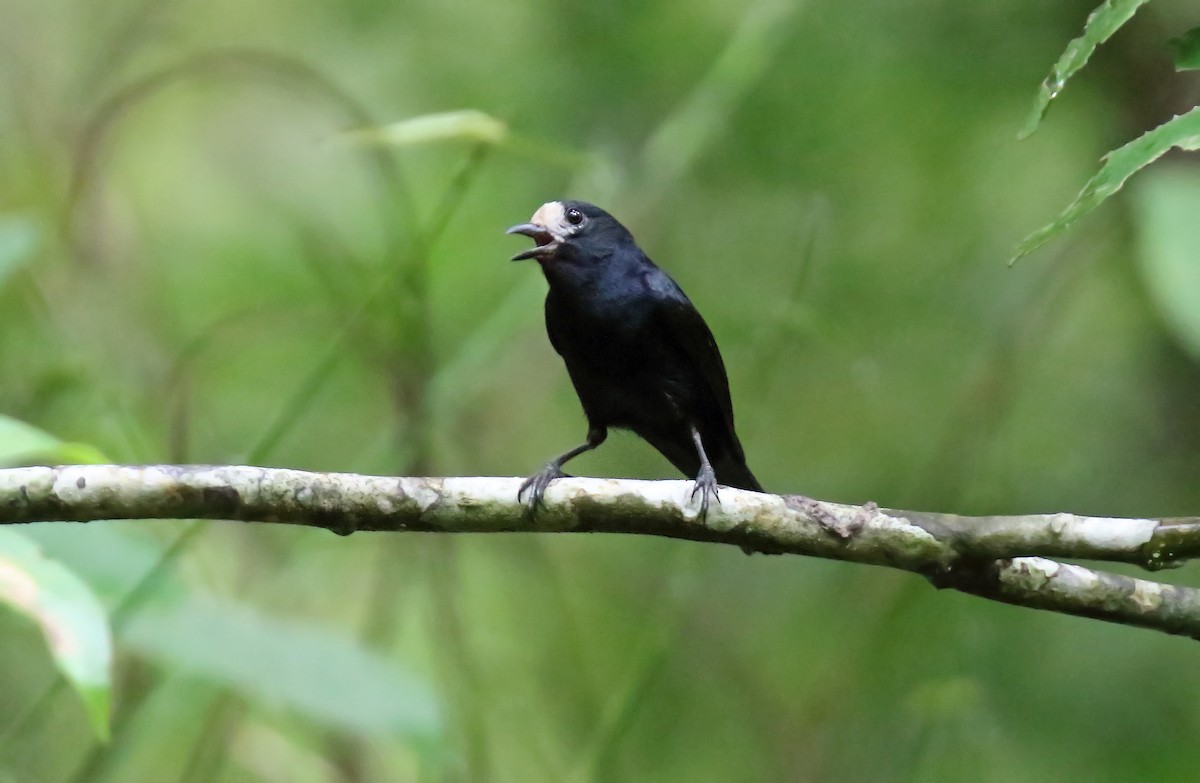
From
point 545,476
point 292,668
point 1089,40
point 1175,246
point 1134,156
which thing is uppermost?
point 1175,246

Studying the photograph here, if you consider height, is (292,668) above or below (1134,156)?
below

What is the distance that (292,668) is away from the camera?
2939mm

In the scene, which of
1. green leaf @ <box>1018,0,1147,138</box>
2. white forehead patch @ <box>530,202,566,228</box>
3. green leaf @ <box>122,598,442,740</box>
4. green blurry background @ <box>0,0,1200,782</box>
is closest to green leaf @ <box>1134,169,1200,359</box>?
green leaf @ <box>1018,0,1147,138</box>

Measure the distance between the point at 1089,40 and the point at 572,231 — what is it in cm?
209

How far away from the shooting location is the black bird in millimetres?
3402

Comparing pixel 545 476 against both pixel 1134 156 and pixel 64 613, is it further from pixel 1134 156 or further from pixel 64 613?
pixel 1134 156

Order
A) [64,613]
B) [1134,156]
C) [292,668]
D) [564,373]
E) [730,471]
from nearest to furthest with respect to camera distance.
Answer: [1134,156]
[64,613]
[292,668]
[730,471]
[564,373]

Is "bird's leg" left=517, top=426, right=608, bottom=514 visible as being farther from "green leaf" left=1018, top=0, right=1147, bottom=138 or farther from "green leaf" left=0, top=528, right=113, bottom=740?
"green leaf" left=1018, top=0, right=1147, bottom=138

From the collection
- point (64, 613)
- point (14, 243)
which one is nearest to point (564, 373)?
point (14, 243)

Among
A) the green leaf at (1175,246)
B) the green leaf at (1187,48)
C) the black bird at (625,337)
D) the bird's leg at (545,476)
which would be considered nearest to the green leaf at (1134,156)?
the green leaf at (1187,48)

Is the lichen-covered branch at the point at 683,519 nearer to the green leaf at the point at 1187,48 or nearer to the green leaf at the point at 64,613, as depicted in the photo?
the green leaf at the point at 64,613

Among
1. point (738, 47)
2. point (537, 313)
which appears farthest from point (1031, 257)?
point (537, 313)

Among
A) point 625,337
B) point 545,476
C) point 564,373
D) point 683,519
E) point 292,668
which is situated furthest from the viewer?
point 564,373

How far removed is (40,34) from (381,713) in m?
4.16
